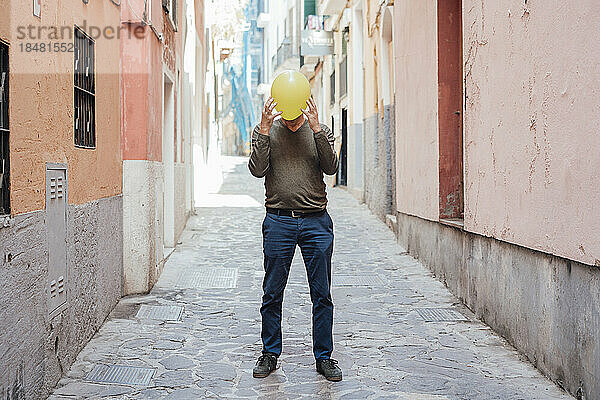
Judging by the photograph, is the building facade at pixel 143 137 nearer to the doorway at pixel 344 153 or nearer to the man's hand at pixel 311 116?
the man's hand at pixel 311 116

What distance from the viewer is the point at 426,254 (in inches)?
414

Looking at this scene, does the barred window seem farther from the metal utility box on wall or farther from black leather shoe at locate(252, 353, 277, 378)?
black leather shoe at locate(252, 353, 277, 378)

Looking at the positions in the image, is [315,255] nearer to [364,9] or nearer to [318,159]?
[318,159]

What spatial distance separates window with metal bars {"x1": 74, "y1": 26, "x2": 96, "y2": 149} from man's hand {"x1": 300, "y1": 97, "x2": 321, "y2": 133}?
1837 millimetres

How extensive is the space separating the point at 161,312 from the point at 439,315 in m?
2.72

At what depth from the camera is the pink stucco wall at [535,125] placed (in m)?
4.91

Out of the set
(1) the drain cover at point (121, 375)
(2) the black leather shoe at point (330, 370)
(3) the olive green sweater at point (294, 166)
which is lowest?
(1) the drain cover at point (121, 375)

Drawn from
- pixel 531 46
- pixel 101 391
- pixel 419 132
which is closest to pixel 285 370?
pixel 101 391

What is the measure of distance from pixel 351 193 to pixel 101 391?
16.4m

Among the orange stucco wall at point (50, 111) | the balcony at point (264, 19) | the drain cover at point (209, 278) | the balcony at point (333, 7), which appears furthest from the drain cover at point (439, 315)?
the balcony at point (264, 19)

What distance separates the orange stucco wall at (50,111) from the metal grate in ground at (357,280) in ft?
10.8

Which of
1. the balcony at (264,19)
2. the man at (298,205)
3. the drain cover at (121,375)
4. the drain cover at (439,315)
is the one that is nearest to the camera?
the man at (298,205)

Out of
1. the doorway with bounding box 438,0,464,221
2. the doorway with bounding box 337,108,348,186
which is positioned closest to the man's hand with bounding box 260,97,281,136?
the doorway with bounding box 438,0,464,221

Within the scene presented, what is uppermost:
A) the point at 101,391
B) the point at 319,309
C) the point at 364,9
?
the point at 364,9
